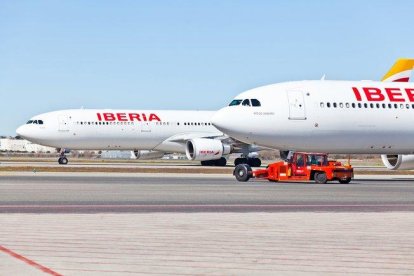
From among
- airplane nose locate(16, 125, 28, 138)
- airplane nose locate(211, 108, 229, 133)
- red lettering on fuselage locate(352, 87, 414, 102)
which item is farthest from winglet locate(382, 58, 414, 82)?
airplane nose locate(16, 125, 28, 138)

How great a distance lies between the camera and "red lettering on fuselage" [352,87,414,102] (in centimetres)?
3781

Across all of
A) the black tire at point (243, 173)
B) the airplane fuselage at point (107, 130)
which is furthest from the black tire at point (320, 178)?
the airplane fuselage at point (107, 130)

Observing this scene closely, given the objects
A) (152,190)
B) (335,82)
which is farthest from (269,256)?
(335,82)

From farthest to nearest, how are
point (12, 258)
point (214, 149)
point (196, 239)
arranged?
point (214, 149) → point (196, 239) → point (12, 258)

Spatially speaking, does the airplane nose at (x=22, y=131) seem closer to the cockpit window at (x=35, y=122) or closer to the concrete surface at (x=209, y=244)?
the cockpit window at (x=35, y=122)

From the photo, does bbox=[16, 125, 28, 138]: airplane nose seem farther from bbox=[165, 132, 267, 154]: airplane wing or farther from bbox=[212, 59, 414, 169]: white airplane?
bbox=[212, 59, 414, 169]: white airplane

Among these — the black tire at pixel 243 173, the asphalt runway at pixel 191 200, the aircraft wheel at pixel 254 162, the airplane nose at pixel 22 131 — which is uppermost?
the airplane nose at pixel 22 131

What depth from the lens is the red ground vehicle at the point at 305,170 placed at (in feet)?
111

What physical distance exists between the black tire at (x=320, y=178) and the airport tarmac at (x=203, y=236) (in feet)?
38.4

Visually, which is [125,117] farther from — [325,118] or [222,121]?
[325,118]

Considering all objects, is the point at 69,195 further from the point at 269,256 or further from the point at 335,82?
the point at 335,82

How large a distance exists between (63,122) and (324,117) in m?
33.1

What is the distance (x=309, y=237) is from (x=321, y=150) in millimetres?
25081

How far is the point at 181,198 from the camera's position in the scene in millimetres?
22516
